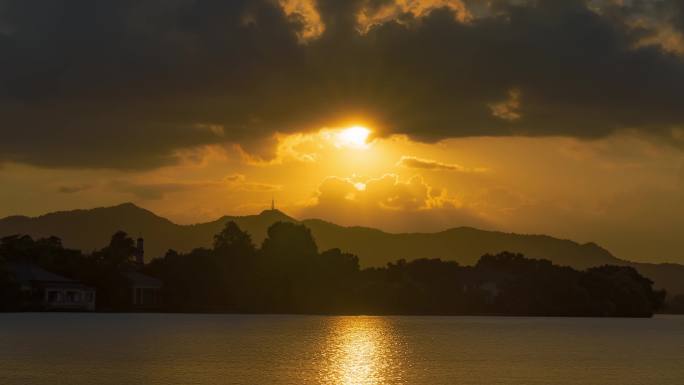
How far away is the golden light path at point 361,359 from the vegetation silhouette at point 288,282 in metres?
64.1

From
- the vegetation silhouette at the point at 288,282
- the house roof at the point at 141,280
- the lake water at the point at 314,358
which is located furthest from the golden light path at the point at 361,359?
the vegetation silhouette at the point at 288,282

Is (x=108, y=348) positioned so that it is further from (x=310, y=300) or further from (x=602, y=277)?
(x=602, y=277)

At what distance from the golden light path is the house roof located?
62.7 meters

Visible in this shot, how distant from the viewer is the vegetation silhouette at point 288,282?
159875 mm

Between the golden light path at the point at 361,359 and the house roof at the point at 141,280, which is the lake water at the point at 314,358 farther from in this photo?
the house roof at the point at 141,280

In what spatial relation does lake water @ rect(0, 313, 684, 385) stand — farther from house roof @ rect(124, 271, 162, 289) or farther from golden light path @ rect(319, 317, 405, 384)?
house roof @ rect(124, 271, 162, 289)

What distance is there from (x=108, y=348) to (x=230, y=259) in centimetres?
10391

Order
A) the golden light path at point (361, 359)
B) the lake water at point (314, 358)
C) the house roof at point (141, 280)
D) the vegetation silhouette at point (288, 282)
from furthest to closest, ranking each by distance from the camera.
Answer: the vegetation silhouette at point (288, 282) < the house roof at point (141, 280) < the golden light path at point (361, 359) < the lake water at point (314, 358)

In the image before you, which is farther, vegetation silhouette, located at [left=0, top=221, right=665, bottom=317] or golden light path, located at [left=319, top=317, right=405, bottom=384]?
vegetation silhouette, located at [left=0, top=221, right=665, bottom=317]

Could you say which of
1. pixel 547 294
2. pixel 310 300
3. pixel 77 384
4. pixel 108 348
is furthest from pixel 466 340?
pixel 547 294

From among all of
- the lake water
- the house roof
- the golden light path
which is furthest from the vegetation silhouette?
the golden light path

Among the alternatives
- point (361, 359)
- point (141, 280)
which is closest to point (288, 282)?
point (141, 280)

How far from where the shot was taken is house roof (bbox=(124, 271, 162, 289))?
159125 millimetres

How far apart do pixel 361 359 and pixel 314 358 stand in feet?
10.9
